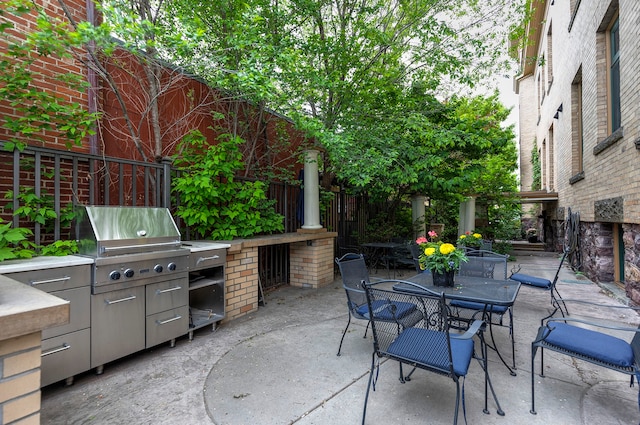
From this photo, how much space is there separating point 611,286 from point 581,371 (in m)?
3.90

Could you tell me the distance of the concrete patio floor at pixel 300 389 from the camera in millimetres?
2115

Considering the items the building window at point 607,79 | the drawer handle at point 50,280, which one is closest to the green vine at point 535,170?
the building window at point 607,79

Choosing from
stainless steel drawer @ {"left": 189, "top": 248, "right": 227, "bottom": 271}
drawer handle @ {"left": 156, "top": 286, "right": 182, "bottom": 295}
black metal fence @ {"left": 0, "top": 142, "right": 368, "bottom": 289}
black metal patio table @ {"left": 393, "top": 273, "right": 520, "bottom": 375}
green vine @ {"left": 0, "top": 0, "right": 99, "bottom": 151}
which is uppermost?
green vine @ {"left": 0, "top": 0, "right": 99, "bottom": 151}

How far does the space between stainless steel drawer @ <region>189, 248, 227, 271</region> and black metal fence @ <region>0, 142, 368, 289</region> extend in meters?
0.74

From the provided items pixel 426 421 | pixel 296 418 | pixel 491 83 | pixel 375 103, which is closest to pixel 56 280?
pixel 296 418

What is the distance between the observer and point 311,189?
227 inches

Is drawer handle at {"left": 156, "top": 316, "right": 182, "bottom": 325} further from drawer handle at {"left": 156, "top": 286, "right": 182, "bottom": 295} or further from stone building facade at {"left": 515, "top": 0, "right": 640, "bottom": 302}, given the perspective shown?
stone building facade at {"left": 515, "top": 0, "right": 640, "bottom": 302}

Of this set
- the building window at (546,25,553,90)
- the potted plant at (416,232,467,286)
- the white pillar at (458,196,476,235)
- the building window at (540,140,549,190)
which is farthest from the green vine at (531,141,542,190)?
the potted plant at (416,232,467,286)

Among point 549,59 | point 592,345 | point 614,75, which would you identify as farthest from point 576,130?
point 592,345

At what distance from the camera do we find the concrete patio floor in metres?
2.12

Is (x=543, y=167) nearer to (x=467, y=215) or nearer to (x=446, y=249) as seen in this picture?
(x=467, y=215)

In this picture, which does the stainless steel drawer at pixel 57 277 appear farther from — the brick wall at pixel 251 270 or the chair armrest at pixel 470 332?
the chair armrest at pixel 470 332

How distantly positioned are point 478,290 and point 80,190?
4.23 m

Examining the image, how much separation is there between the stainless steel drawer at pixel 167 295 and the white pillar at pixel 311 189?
2872 mm
